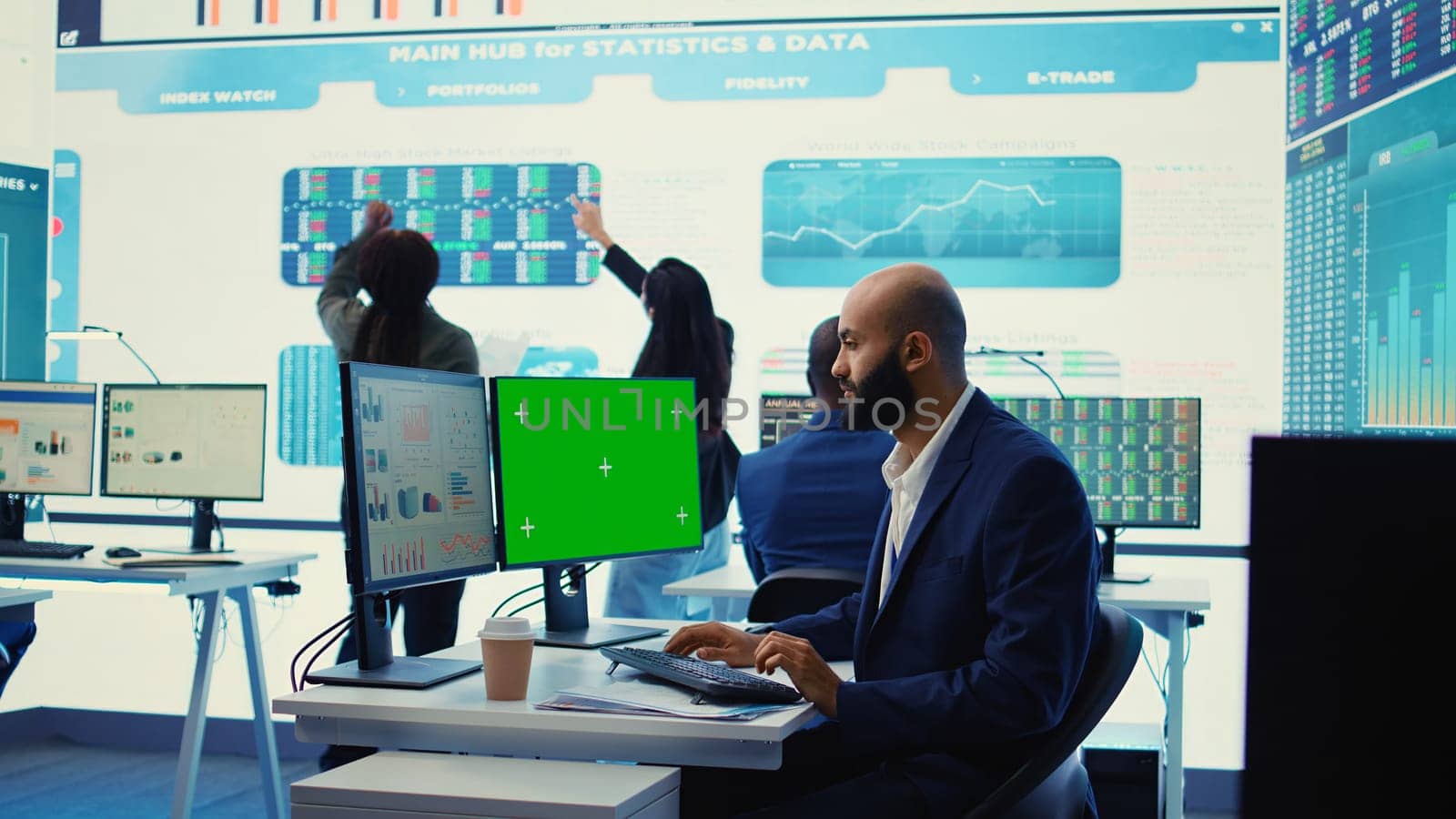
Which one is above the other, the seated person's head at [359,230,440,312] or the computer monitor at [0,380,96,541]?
the seated person's head at [359,230,440,312]

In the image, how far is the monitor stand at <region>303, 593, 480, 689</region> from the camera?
192 cm

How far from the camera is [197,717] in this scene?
3.50 meters

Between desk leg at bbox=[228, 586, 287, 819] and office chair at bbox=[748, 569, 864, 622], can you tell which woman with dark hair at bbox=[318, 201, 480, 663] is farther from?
office chair at bbox=[748, 569, 864, 622]

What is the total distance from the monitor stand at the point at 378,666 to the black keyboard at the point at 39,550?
2153 mm

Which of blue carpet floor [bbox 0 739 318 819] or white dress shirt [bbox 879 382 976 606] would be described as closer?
white dress shirt [bbox 879 382 976 606]

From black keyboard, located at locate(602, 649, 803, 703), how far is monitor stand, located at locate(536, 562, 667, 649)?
336 millimetres

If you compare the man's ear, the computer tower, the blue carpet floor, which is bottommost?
the blue carpet floor

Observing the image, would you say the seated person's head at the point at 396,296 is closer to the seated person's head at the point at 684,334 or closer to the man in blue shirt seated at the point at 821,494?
the seated person's head at the point at 684,334

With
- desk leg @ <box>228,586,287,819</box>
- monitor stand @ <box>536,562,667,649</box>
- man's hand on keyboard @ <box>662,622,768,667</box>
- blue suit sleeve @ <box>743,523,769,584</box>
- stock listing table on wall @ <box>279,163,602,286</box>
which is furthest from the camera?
Answer: stock listing table on wall @ <box>279,163,602,286</box>

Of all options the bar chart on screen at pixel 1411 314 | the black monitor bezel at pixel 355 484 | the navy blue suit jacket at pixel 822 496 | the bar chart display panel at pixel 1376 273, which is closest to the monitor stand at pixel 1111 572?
the bar chart display panel at pixel 1376 273

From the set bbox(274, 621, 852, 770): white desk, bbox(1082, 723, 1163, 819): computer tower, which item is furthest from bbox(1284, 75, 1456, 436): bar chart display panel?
bbox(274, 621, 852, 770): white desk

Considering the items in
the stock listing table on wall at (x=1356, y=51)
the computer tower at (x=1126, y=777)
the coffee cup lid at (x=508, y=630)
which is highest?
the stock listing table on wall at (x=1356, y=51)

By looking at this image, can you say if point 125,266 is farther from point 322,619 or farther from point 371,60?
point 322,619

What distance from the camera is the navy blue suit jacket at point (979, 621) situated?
165cm
